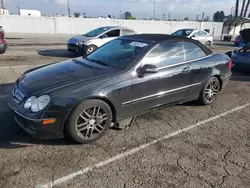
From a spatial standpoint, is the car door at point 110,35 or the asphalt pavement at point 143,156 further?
the car door at point 110,35

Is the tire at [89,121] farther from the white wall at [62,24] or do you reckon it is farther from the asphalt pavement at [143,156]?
the white wall at [62,24]

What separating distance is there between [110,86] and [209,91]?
2527mm

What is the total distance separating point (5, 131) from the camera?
11.1 feet

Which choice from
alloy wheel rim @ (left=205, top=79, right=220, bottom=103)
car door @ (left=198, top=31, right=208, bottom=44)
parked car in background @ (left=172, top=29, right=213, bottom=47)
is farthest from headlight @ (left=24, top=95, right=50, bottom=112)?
car door @ (left=198, top=31, right=208, bottom=44)

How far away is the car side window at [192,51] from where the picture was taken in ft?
13.8

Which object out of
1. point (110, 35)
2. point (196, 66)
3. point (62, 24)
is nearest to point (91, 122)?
point (196, 66)

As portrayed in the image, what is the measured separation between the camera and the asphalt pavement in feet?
8.16

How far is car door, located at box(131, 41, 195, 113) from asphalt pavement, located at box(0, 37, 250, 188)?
43cm

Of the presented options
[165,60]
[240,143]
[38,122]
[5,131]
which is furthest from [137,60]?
[5,131]

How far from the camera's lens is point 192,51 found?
4.32 metres

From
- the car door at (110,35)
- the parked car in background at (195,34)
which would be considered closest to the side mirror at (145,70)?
the car door at (110,35)

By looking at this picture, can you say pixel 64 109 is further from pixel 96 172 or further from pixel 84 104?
pixel 96 172

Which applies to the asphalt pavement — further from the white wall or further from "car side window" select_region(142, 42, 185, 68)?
the white wall

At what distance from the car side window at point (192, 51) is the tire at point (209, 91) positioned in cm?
59
